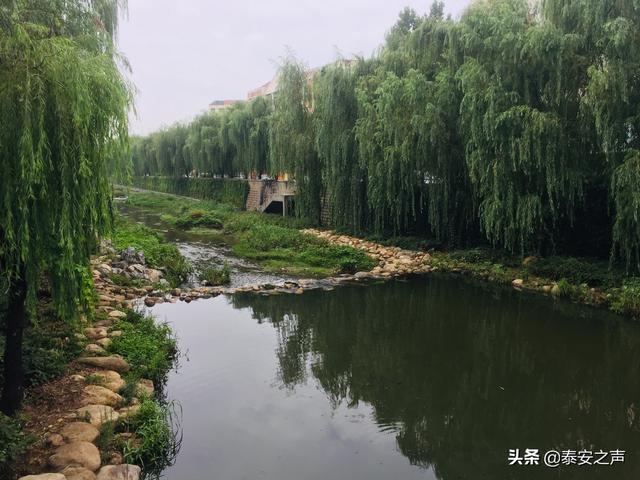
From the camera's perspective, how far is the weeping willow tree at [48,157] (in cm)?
370

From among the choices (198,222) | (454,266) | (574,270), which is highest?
(198,222)

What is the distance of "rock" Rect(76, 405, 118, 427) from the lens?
469cm

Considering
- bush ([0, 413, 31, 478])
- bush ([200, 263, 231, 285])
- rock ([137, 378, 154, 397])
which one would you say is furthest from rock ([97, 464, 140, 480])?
bush ([200, 263, 231, 285])

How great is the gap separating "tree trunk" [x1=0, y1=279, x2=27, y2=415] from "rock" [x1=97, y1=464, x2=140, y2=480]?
1.10 meters

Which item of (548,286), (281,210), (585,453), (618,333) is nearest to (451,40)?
(548,286)

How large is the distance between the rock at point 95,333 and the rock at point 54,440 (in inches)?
97.8

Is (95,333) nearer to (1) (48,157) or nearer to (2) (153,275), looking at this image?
(1) (48,157)

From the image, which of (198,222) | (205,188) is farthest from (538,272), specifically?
(205,188)

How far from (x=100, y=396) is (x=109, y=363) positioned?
0.92 m

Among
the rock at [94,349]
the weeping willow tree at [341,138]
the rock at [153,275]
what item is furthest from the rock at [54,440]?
the weeping willow tree at [341,138]

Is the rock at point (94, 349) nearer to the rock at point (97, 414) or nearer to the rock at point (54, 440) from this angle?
the rock at point (97, 414)

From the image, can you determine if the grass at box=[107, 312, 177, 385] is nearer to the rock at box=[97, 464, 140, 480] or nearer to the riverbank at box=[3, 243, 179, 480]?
the riverbank at box=[3, 243, 179, 480]

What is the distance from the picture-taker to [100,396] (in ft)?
16.8

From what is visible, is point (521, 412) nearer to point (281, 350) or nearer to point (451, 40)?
point (281, 350)
